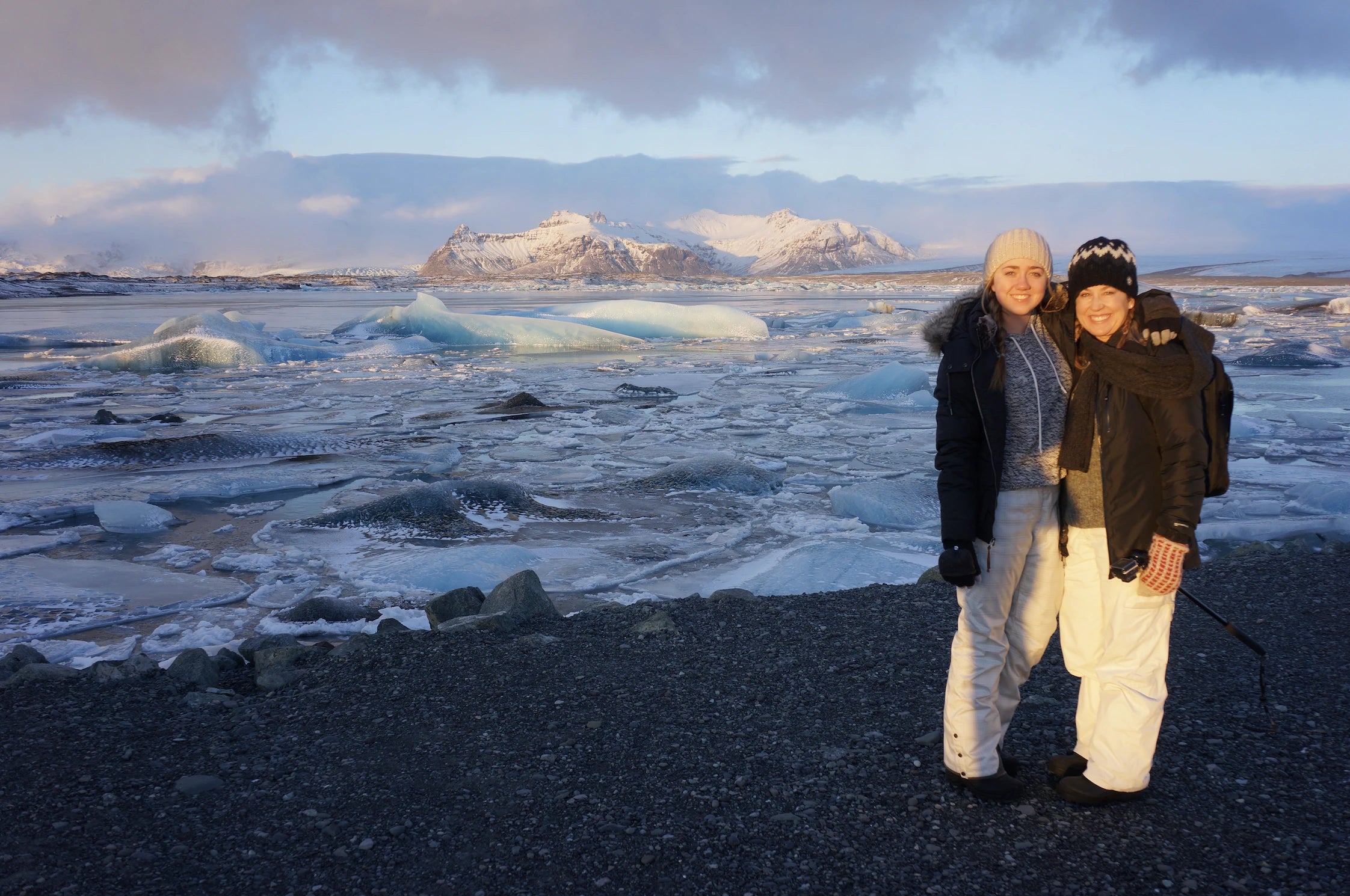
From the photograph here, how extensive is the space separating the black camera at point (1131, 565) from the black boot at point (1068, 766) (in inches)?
21.8

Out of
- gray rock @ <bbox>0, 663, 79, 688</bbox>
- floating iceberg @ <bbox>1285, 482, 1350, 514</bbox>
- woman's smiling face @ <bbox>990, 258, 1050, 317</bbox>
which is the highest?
woman's smiling face @ <bbox>990, 258, 1050, 317</bbox>

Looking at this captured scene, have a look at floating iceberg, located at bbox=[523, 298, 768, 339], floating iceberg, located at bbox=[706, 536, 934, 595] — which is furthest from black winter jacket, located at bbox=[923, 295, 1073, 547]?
floating iceberg, located at bbox=[523, 298, 768, 339]

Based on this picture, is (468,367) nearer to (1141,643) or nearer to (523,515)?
(523,515)

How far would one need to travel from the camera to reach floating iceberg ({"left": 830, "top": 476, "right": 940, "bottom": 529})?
20.2 ft

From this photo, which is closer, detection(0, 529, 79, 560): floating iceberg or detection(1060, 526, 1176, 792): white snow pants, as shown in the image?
detection(1060, 526, 1176, 792): white snow pants

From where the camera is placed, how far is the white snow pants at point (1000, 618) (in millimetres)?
2270

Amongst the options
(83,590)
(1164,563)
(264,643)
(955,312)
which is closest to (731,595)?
(264,643)

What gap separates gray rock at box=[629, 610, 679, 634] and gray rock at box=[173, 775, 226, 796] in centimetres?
162

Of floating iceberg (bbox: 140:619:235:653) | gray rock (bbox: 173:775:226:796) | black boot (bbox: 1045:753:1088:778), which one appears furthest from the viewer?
floating iceberg (bbox: 140:619:235:653)

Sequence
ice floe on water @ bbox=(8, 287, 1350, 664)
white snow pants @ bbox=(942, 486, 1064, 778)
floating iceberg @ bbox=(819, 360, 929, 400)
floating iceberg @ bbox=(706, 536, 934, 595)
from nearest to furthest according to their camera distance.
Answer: white snow pants @ bbox=(942, 486, 1064, 778), floating iceberg @ bbox=(706, 536, 934, 595), ice floe on water @ bbox=(8, 287, 1350, 664), floating iceberg @ bbox=(819, 360, 929, 400)

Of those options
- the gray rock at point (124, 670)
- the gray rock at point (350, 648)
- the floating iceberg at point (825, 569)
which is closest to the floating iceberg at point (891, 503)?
the floating iceberg at point (825, 569)

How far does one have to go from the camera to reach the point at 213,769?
2639 mm

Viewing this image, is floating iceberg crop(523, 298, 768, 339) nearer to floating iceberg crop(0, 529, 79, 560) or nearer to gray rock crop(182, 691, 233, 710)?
floating iceberg crop(0, 529, 79, 560)

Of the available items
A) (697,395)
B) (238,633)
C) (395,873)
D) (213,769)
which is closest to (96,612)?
(238,633)
